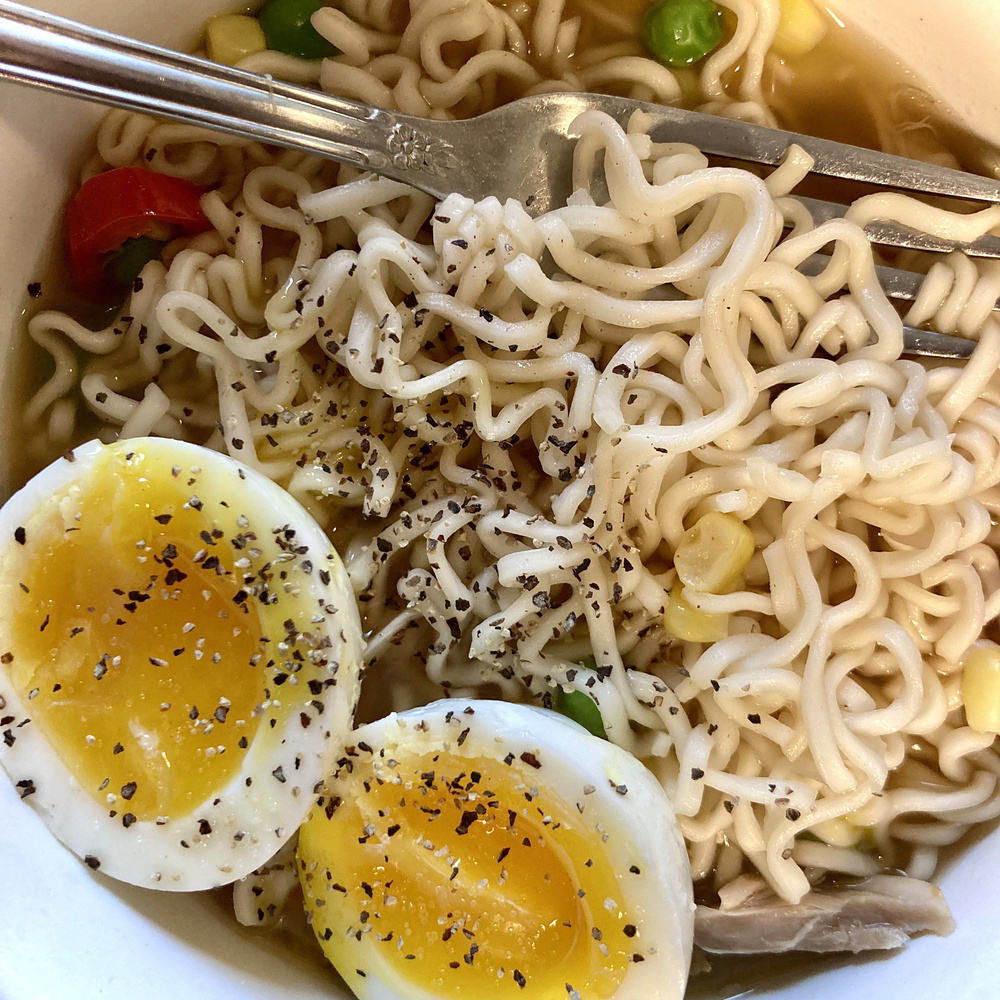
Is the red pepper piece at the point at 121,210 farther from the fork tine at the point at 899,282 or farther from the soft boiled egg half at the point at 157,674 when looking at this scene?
the fork tine at the point at 899,282

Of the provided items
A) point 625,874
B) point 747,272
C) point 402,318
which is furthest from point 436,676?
point 747,272

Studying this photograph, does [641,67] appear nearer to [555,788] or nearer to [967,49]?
[967,49]

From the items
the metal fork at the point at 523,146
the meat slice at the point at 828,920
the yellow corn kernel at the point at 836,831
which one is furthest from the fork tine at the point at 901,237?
the meat slice at the point at 828,920

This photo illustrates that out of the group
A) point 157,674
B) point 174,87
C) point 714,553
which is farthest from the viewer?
point 714,553

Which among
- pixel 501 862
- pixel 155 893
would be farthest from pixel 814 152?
pixel 155 893

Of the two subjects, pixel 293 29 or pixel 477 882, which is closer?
pixel 477 882

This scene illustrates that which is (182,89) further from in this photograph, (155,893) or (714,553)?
(155,893)

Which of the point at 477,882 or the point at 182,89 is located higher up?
the point at 182,89
